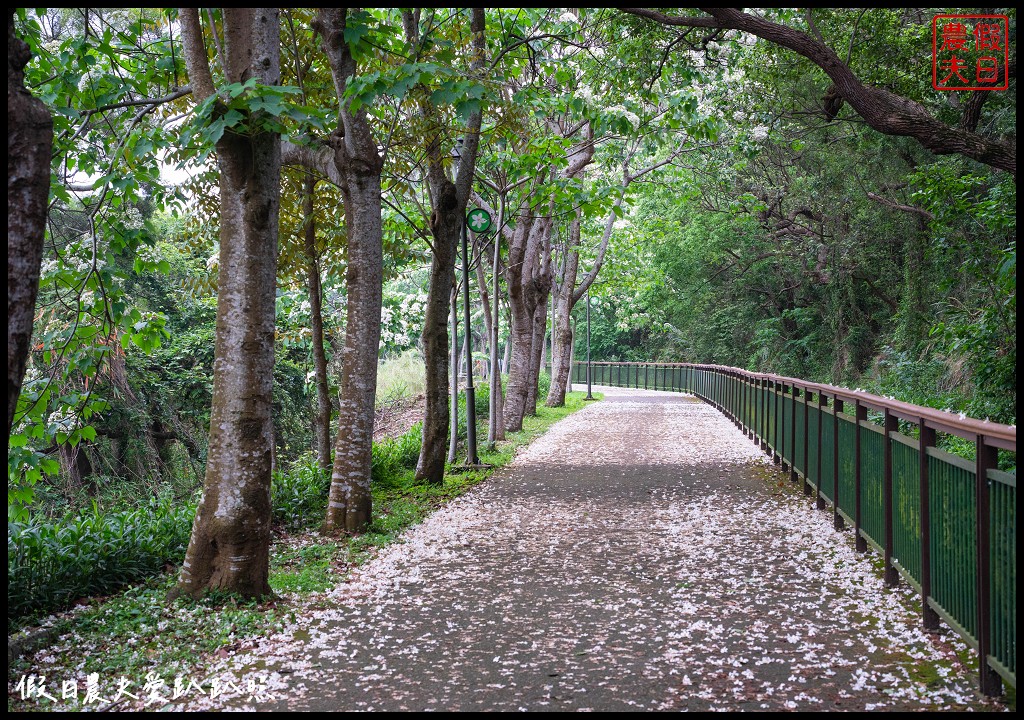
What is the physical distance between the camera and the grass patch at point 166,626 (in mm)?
4391

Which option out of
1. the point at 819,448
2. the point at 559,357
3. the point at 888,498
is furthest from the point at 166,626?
the point at 559,357

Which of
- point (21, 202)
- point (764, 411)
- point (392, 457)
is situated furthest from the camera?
point (764, 411)

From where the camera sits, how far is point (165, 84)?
8.02 meters

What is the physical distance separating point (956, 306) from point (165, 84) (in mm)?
14031

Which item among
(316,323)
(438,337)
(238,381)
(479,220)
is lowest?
(238,381)

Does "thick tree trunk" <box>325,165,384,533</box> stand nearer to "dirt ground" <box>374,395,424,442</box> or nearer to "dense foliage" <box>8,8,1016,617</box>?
"dense foliage" <box>8,8,1016,617</box>

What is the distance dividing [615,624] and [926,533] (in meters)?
1.86

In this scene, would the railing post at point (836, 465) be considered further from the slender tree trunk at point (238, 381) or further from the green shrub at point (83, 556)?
the green shrub at point (83, 556)

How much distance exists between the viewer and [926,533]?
4.92m

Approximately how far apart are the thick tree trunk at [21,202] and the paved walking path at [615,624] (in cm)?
192

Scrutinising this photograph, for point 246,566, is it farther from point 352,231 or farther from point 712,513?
point 712,513

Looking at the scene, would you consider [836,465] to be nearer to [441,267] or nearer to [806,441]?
[806,441]

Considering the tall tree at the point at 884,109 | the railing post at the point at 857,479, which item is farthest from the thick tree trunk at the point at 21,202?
the tall tree at the point at 884,109

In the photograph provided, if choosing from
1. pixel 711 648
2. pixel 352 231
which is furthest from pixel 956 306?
pixel 711 648
